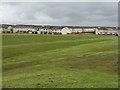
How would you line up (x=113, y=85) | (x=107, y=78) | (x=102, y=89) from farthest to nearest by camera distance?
1. (x=107, y=78)
2. (x=113, y=85)
3. (x=102, y=89)

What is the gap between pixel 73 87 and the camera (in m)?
11.6

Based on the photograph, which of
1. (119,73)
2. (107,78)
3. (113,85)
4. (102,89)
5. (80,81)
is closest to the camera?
(102,89)

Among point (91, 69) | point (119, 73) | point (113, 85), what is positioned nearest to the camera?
point (113, 85)

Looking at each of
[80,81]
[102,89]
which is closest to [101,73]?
[80,81]

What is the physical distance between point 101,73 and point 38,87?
17.2 feet

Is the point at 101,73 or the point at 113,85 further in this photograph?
the point at 101,73

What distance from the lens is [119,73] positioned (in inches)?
599

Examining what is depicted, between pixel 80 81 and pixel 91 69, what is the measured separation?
4208 millimetres

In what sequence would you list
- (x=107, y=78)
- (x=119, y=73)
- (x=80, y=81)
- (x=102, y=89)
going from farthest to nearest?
(x=119, y=73) → (x=107, y=78) → (x=80, y=81) → (x=102, y=89)

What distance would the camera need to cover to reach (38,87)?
11.8 metres

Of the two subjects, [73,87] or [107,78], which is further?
[107,78]

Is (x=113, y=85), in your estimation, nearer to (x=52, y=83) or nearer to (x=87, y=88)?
(x=87, y=88)

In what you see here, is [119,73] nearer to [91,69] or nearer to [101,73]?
[101,73]

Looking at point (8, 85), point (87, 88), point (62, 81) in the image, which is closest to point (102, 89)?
point (87, 88)
